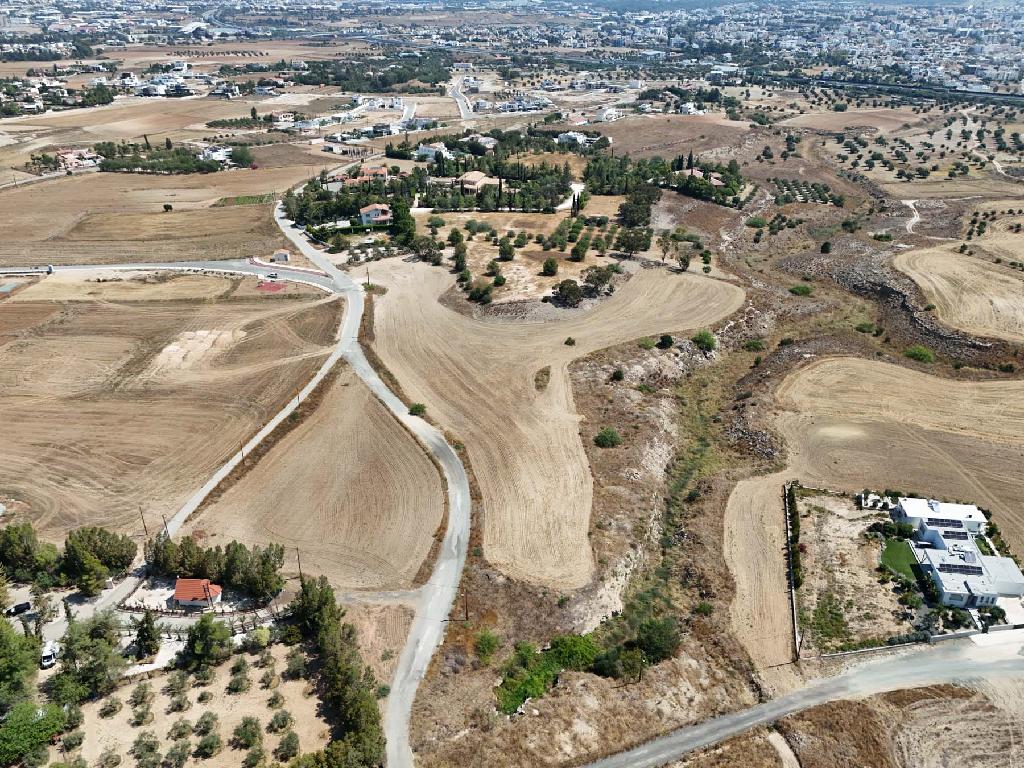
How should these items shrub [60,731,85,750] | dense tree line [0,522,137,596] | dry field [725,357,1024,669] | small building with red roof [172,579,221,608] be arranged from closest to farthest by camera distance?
1. shrub [60,731,85,750]
2. small building with red roof [172,579,221,608]
3. dense tree line [0,522,137,596]
4. dry field [725,357,1024,669]

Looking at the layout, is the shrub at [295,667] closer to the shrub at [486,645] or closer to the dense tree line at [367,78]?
the shrub at [486,645]

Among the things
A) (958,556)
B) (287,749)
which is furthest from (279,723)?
(958,556)

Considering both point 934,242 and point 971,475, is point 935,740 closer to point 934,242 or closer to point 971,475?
point 971,475

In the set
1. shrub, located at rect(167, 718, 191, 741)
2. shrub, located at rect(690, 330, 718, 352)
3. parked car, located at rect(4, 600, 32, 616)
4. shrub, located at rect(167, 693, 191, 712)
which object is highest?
parked car, located at rect(4, 600, 32, 616)

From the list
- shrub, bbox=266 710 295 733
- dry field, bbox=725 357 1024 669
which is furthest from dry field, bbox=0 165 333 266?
dry field, bbox=725 357 1024 669

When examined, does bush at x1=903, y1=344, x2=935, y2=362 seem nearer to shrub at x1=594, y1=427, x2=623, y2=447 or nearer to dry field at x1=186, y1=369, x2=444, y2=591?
shrub at x1=594, y1=427, x2=623, y2=447

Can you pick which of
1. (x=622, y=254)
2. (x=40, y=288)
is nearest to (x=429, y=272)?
(x=622, y=254)
